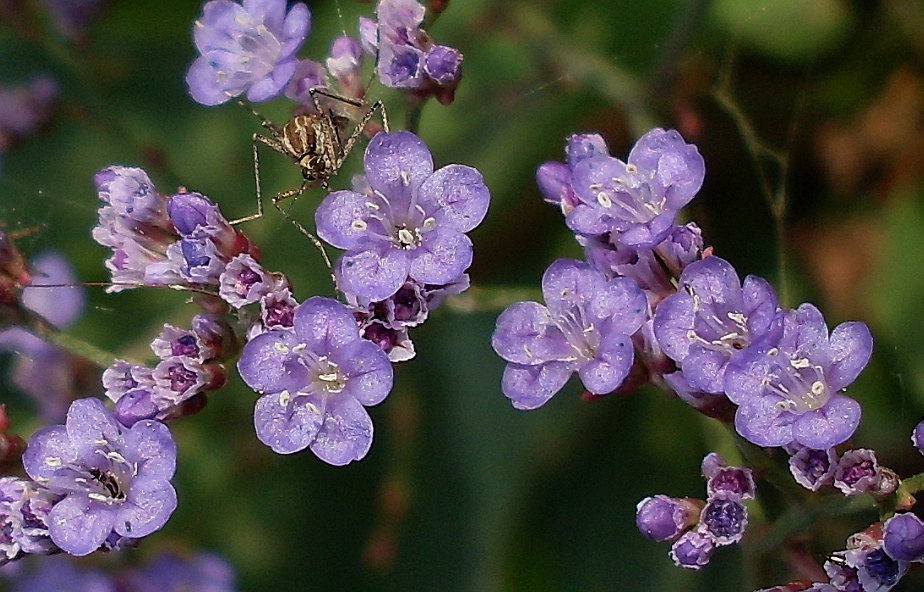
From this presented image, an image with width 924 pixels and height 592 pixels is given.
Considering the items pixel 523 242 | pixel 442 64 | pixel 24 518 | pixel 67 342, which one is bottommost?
pixel 523 242

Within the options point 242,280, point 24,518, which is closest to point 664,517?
point 242,280

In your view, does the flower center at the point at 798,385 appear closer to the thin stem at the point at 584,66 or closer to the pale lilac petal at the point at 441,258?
the pale lilac petal at the point at 441,258

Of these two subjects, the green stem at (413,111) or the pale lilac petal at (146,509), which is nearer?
the pale lilac petal at (146,509)

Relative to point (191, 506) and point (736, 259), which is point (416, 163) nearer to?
point (736, 259)

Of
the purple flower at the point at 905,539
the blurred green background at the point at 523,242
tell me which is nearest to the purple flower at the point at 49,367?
the blurred green background at the point at 523,242

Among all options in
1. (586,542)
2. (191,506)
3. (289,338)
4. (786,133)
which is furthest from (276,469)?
(786,133)

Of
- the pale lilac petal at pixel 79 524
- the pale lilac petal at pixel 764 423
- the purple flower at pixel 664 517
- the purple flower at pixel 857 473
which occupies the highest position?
the pale lilac petal at pixel 764 423

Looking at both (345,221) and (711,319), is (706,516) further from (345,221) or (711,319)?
(345,221)
